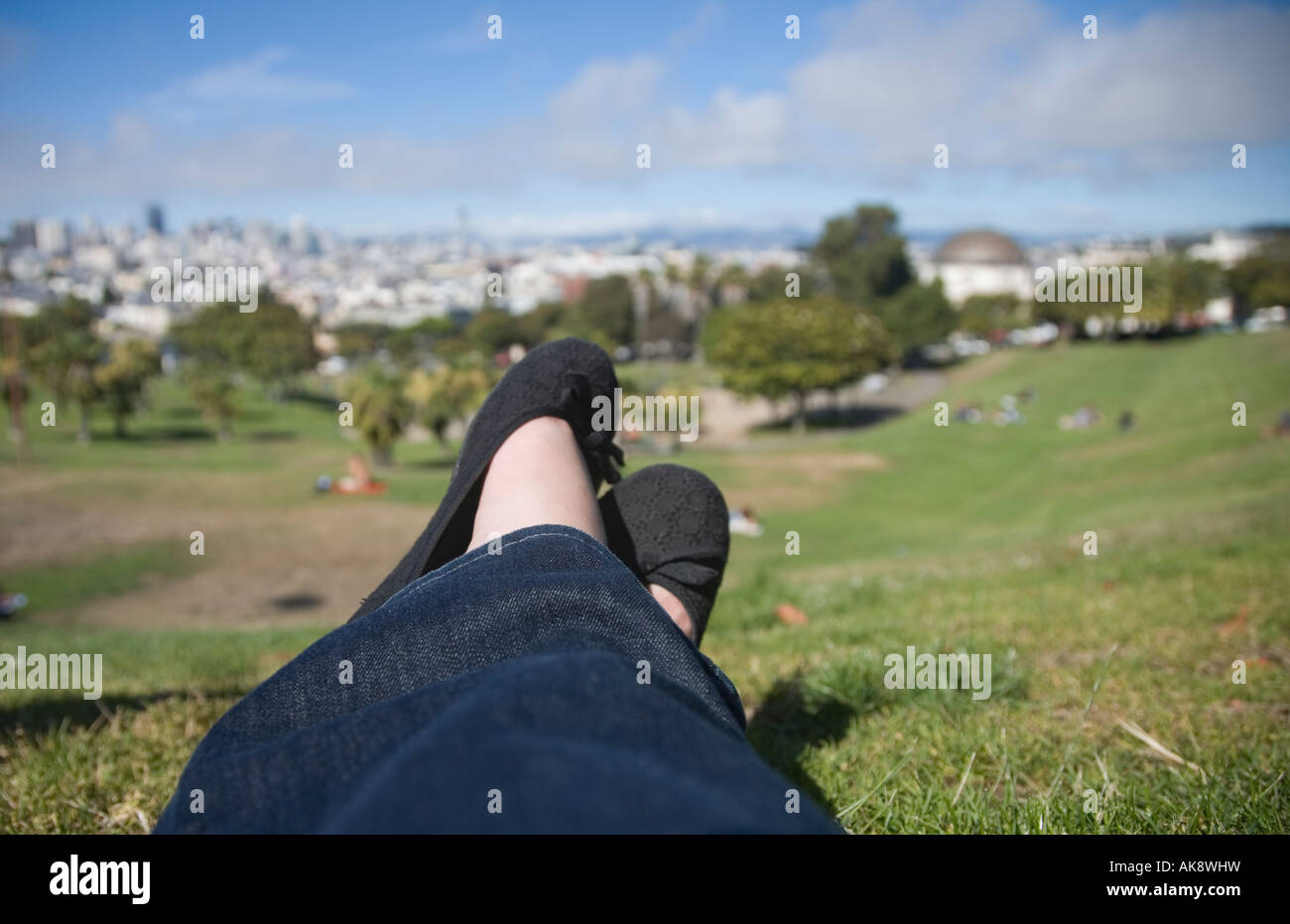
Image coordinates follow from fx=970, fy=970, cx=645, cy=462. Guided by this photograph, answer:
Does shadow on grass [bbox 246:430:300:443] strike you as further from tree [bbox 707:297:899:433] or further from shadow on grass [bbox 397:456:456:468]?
tree [bbox 707:297:899:433]

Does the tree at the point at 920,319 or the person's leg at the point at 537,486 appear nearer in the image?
the person's leg at the point at 537,486

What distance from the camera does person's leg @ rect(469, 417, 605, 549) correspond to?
1807 millimetres

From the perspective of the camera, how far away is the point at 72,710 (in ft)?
→ 9.74

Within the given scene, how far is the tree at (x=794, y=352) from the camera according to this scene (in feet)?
134

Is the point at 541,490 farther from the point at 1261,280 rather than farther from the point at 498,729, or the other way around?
the point at 1261,280

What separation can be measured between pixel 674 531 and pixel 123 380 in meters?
38.5

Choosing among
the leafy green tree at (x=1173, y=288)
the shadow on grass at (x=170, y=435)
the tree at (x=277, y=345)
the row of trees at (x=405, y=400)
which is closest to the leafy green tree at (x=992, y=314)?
the leafy green tree at (x=1173, y=288)

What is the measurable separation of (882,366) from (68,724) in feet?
156

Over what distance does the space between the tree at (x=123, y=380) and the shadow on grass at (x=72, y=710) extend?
36262 millimetres

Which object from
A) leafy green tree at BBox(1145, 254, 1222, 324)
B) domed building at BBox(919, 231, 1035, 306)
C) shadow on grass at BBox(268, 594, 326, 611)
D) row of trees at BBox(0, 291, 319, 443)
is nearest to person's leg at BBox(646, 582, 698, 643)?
shadow on grass at BBox(268, 594, 326, 611)

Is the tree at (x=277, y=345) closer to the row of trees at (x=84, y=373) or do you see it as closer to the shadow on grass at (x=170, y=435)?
the row of trees at (x=84, y=373)

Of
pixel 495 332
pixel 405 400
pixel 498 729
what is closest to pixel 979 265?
pixel 495 332

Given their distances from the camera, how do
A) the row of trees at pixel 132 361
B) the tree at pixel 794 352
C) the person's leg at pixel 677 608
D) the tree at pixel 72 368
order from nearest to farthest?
the person's leg at pixel 677 608 < the tree at pixel 72 368 < the row of trees at pixel 132 361 < the tree at pixel 794 352

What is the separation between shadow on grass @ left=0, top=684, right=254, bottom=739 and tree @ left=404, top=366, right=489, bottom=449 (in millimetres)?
30016
